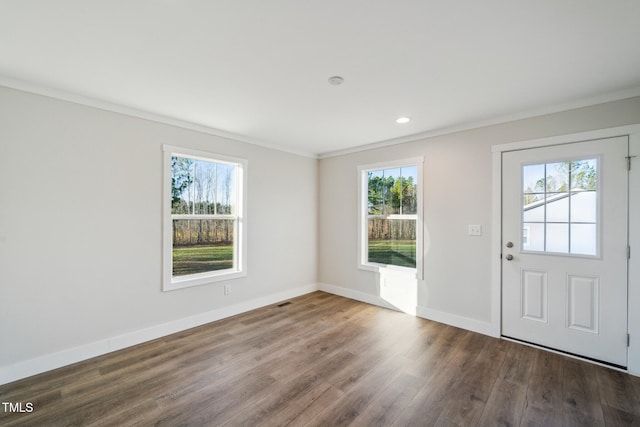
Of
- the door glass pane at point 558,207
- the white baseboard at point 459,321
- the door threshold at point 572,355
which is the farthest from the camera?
the white baseboard at point 459,321

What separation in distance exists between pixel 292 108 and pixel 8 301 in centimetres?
298

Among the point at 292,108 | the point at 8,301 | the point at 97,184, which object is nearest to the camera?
the point at 8,301

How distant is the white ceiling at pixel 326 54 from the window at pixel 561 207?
2.07 ft

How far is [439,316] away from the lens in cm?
358

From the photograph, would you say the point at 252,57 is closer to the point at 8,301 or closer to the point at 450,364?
the point at 8,301

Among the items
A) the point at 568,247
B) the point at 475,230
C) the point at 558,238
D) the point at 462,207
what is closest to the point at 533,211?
the point at 558,238

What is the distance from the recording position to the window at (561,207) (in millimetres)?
2627

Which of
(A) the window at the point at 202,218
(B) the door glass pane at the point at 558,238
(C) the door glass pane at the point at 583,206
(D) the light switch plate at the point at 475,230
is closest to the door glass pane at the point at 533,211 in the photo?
(B) the door glass pane at the point at 558,238

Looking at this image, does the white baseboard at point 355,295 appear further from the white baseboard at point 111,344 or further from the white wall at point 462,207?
the white baseboard at point 111,344

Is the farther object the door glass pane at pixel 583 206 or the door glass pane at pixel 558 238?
the door glass pane at pixel 558 238

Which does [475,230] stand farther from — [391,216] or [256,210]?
[256,210]

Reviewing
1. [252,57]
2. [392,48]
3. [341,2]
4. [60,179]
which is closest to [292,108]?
[252,57]

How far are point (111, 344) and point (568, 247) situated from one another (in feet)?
15.2

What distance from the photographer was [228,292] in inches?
149
